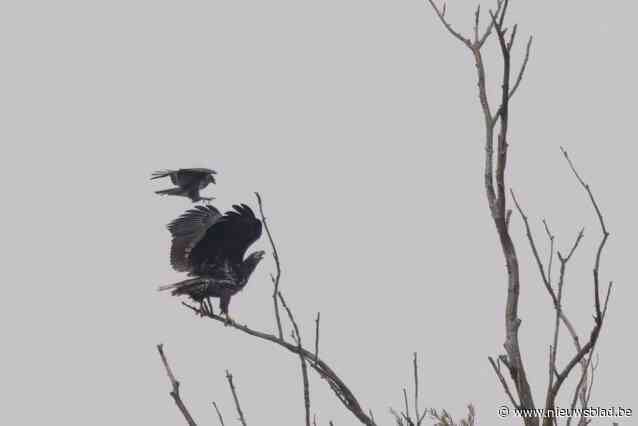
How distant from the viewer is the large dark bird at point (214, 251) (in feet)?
22.5

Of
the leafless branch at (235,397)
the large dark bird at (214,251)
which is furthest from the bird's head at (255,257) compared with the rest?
the leafless branch at (235,397)

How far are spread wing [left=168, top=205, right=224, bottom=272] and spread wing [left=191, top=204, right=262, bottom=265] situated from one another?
0.04 meters

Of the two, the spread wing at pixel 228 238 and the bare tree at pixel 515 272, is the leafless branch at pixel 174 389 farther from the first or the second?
the spread wing at pixel 228 238

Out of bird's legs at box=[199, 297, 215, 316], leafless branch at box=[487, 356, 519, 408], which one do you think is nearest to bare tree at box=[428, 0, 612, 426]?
leafless branch at box=[487, 356, 519, 408]

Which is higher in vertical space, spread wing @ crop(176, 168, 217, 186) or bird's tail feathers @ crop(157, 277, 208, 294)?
spread wing @ crop(176, 168, 217, 186)

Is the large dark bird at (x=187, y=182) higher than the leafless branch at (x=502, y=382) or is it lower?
higher

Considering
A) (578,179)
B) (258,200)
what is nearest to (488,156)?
(578,179)

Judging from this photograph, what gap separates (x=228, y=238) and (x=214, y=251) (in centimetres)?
14

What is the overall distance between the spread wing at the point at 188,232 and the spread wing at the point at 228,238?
0.12 ft

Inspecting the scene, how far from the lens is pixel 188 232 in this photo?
699 centimetres

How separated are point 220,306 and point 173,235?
63cm

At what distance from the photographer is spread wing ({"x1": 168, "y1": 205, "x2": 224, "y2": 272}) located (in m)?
6.90

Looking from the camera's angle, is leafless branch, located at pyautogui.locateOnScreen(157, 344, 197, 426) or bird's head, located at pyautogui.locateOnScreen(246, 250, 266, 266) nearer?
leafless branch, located at pyautogui.locateOnScreen(157, 344, 197, 426)

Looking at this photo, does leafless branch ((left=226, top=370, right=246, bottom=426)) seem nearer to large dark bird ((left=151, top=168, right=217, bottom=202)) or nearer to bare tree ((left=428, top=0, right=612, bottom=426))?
bare tree ((left=428, top=0, right=612, bottom=426))
